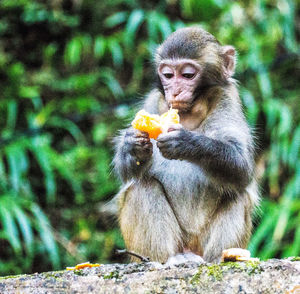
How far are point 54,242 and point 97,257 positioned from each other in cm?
78

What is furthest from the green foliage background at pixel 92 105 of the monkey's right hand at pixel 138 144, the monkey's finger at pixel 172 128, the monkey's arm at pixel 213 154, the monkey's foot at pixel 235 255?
the monkey's foot at pixel 235 255

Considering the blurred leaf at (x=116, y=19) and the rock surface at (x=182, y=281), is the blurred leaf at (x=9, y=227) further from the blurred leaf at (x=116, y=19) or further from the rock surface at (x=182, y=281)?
the rock surface at (x=182, y=281)

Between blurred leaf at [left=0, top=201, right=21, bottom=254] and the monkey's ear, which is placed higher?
the monkey's ear

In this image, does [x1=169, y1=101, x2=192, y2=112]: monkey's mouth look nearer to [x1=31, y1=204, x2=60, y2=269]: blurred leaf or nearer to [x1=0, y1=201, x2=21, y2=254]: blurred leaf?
[x1=0, y1=201, x2=21, y2=254]: blurred leaf

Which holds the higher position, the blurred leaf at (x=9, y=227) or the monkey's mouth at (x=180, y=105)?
the monkey's mouth at (x=180, y=105)

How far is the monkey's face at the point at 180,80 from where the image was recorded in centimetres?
485

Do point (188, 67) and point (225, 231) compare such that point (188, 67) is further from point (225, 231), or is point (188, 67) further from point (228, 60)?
point (225, 231)

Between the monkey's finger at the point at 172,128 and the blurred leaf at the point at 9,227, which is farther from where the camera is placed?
the blurred leaf at the point at 9,227

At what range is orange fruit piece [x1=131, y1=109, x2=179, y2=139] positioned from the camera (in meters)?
4.52

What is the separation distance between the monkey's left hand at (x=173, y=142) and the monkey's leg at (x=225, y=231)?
61 cm

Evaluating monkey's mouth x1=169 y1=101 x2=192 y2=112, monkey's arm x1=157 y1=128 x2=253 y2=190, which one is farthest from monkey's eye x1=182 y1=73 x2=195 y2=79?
monkey's arm x1=157 y1=128 x2=253 y2=190

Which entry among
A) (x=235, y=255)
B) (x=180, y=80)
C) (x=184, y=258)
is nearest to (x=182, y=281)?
(x=235, y=255)

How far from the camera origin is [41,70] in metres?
10.5

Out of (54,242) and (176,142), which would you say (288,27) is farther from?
(176,142)
